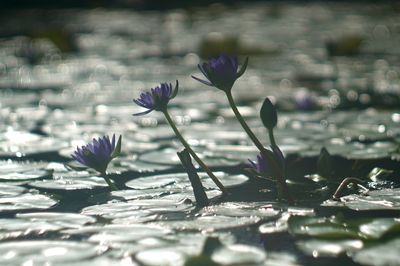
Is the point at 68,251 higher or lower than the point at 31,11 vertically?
lower

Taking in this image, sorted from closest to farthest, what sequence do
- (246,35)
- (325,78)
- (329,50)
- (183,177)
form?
(183,177) < (325,78) < (329,50) < (246,35)

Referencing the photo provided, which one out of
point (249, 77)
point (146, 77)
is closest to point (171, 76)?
point (146, 77)

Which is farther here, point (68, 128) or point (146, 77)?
point (146, 77)

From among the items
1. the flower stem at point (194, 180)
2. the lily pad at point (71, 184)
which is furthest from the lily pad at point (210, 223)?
the lily pad at point (71, 184)

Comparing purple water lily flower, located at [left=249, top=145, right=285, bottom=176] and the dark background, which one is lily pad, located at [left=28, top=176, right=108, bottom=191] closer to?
purple water lily flower, located at [left=249, top=145, right=285, bottom=176]

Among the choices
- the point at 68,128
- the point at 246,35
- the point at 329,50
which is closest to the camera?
the point at 68,128

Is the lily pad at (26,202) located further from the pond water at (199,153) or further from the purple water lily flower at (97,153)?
the purple water lily flower at (97,153)

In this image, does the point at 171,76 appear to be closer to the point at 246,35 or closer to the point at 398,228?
the point at 246,35

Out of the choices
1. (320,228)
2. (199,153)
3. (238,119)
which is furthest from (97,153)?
(199,153)
